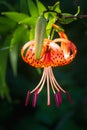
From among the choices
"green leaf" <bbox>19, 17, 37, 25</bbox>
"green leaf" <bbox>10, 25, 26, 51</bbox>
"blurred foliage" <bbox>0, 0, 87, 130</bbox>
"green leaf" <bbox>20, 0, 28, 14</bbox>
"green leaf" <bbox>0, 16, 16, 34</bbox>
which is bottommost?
"blurred foliage" <bbox>0, 0, 87, 130</bbox>

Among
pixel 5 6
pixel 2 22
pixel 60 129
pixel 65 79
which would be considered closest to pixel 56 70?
pixel 65 79

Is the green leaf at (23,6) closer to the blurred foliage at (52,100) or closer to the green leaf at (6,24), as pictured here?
the green leaf at (6,24)

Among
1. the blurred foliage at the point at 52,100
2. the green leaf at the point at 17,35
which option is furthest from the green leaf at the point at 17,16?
the blurred foliage at the point at 52,100

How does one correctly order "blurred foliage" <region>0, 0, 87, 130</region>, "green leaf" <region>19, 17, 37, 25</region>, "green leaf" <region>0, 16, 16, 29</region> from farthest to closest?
1. "blurred foliage" <region>0, 0, 87, 130</region>
2. "green leaf" <region>0, 16, 16, 29</region>
3. "green leaf" <region>19, 17, 37, 25</region>

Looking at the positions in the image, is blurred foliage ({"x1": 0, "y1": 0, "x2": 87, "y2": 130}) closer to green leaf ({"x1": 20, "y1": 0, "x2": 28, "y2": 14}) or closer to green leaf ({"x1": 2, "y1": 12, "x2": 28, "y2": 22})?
green leaf ({"x1": 20, "y1": 0, "x2": 28, "y2": 14})

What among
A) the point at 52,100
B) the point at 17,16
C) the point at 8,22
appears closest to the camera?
the point at 17,16

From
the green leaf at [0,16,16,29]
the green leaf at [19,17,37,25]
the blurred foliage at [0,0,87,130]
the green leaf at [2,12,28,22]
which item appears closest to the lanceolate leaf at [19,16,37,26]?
the green leaf at [19,17,37,25]

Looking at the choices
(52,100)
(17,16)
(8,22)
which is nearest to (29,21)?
(17,16)

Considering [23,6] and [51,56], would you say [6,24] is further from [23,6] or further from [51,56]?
[51,56]

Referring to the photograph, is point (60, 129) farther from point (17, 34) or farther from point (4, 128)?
point (17, 34)

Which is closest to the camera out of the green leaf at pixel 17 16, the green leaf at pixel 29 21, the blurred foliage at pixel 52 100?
the green leaf at pixel 29 21

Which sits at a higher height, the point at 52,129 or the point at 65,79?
the point at 65,79
